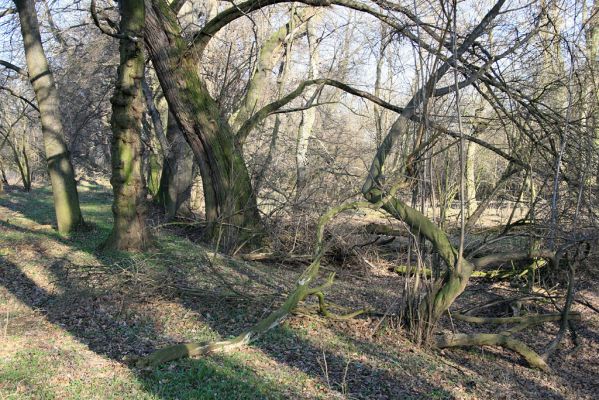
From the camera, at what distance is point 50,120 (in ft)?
36.0

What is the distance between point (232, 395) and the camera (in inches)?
192

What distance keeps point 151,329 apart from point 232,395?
205 centimetres

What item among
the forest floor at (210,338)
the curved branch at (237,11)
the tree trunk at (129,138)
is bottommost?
the forest floor at (210,338)

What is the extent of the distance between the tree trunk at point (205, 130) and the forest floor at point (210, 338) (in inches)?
51.2

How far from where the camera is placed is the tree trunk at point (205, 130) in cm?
990

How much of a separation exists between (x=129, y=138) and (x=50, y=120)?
3.08 metres

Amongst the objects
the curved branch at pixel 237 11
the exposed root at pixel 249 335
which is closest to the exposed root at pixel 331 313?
the exposed root at pixel 249 335

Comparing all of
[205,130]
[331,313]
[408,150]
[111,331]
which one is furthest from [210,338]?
[205,130]

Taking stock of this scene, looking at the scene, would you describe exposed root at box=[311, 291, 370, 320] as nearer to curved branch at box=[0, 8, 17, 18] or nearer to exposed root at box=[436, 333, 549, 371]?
exposed root at box=[436, 333, 549, 371]

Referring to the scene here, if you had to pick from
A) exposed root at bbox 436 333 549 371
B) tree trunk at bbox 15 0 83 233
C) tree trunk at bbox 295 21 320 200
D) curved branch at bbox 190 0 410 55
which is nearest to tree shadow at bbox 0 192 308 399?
tree trunk at bbox 15 0 83 233

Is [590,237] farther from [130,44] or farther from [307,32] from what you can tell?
[307,32]

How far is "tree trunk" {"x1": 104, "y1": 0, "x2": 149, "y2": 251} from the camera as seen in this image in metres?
8.69

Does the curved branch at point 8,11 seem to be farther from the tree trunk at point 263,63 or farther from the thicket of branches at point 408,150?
the tree trunk at point 263,63

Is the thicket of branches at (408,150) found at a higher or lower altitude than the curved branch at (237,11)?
lower
